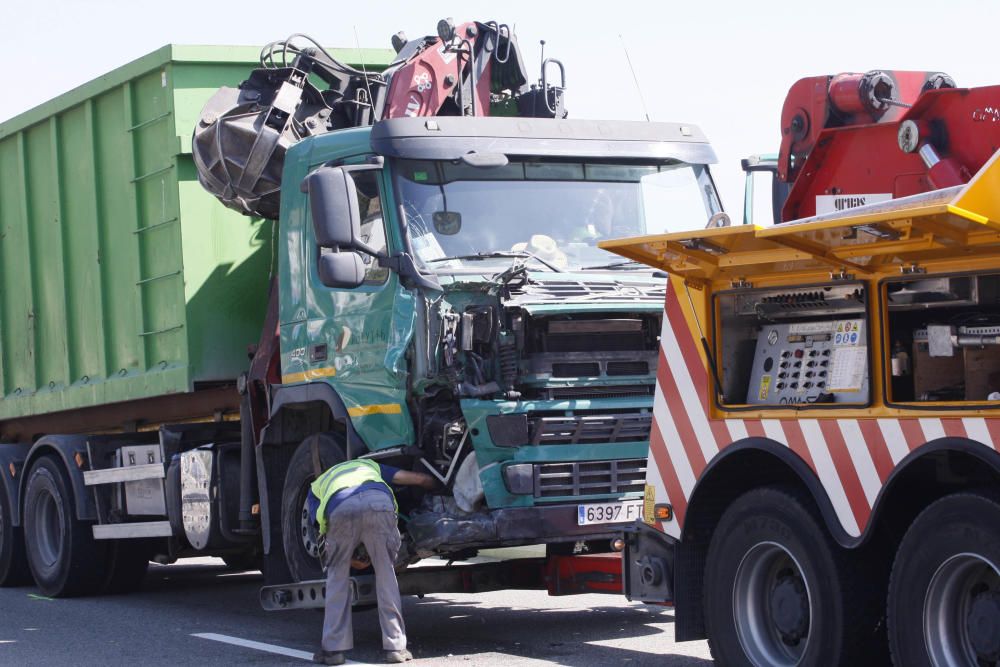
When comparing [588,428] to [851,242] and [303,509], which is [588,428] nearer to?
[303,509]

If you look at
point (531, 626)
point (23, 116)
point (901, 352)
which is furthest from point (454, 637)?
point (23, 116)

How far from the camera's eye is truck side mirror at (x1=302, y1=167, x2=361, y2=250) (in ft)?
25.9

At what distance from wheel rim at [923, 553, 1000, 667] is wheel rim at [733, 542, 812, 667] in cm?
73

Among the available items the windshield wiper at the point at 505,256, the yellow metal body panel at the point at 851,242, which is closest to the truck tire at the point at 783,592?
the yellow metal body panel at the point at 851,242

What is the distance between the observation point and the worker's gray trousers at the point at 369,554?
7.83m

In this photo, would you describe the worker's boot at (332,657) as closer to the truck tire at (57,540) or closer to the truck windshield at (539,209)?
the truck windshield at (539,209)

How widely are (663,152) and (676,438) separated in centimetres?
259

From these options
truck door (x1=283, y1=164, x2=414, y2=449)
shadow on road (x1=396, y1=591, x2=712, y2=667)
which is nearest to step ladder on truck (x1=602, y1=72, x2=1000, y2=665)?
shadow on road (x1=396, y1=591, x2=712, y2=667)

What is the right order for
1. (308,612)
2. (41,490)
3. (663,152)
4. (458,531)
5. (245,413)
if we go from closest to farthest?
(458,531) < (663,152) < (245,413) < (308,612) < (41,490)

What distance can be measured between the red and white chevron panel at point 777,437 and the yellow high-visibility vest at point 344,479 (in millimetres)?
1559

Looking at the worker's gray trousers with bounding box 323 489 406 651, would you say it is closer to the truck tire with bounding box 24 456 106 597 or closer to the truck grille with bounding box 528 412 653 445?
the truck grille with bounding box 528 412 653 445

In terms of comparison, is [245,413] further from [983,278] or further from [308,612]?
[983,278]

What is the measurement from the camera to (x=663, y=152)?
29.5 feet

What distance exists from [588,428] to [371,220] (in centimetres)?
164
